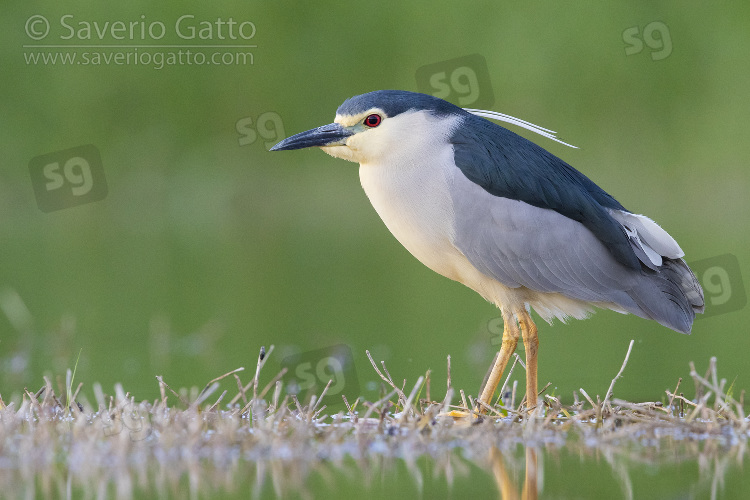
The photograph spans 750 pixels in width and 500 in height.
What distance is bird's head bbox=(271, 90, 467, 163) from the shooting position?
5.39 metres

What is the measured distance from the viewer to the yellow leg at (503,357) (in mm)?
5305

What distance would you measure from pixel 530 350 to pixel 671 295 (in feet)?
2.41

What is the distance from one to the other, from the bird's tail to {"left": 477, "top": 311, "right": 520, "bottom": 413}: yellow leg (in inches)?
22.9

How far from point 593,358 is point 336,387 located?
180 centimetres

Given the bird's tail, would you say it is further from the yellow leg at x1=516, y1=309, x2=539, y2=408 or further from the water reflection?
the water reflection

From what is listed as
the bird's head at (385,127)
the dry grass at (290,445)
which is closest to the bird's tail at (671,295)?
the dry grass at (290,445)

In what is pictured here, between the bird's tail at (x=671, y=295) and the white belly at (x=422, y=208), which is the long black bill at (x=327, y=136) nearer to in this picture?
the white belly at (x=422, y=208)

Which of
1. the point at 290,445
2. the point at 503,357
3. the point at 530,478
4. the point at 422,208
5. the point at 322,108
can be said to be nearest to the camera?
the point at 530,478

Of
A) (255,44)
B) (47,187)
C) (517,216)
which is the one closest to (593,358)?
(517,216)

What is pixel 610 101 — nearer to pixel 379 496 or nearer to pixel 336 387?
pixel 336 387

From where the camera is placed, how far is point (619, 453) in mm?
4016

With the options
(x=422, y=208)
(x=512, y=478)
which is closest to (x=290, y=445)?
(x=512, y=478)

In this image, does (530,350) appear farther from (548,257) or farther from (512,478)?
(512,478)

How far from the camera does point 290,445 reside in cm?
394
